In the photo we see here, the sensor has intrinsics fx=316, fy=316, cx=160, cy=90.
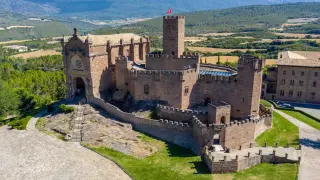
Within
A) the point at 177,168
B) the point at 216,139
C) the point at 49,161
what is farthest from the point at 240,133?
the point at 49,161

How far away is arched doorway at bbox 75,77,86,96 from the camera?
170 feet

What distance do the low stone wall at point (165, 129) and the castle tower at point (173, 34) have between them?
13710mm

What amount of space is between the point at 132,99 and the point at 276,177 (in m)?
23.8

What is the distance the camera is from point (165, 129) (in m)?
41.7

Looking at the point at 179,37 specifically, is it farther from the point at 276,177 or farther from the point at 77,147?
the point at 276,177

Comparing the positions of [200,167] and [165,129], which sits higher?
[165,129]

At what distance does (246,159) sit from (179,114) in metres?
11.8

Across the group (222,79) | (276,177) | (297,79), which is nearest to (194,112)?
(222,79)

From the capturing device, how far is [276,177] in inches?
1265

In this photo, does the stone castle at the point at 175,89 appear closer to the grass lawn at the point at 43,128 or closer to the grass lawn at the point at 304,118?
the grass lawn at the point at 43,128

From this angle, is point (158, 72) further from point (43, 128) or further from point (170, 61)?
point (43, 128)

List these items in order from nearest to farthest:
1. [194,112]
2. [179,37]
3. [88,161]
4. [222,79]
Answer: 1. [88,161]
2. [194,112]
3. [222,79]
4. [179,37]

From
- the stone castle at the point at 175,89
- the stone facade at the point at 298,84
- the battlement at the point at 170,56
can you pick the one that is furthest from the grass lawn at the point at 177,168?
the stone facade at the point at 298,84

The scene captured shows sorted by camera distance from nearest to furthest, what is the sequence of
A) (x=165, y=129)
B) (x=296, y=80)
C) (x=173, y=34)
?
(x=165, y=129) < (x=173, y=34) < (x=296, y=80)
